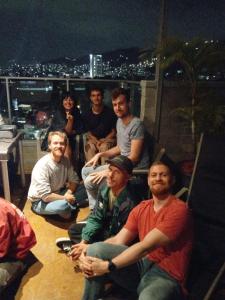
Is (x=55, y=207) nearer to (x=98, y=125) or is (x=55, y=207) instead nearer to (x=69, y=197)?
(x=69, y=197)

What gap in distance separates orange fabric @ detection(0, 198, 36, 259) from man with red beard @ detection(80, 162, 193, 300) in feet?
2.07

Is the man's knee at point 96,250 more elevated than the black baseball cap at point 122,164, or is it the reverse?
the black baseball cap at point 122,164

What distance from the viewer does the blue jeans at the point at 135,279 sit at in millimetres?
1675

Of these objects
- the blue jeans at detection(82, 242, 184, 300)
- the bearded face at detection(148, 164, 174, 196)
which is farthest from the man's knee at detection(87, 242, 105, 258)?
the bearded face at detection(148, 164, 174, 196)

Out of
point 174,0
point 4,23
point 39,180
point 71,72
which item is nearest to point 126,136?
point 39,180

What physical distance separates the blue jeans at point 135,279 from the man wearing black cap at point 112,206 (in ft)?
1.21

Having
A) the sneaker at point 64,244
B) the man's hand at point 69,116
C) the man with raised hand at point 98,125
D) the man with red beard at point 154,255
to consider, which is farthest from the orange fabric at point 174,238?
the man's hand at point 69,116

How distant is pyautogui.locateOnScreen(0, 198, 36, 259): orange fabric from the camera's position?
6.98 feet

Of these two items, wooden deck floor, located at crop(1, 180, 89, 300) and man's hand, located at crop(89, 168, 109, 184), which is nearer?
wooden deck floor, located at crop(1, 180, 89, 300)

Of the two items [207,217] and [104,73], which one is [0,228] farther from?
[104,73]

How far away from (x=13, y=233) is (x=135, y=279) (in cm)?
99

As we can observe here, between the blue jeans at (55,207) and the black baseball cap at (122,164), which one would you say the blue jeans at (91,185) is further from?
the black baseball cap at (122,164)

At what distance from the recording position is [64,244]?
265 centimetres

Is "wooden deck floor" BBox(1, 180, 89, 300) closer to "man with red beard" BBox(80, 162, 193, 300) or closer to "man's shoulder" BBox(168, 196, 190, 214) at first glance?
"man with red beard" BBox(80, 162, 193, 300)
